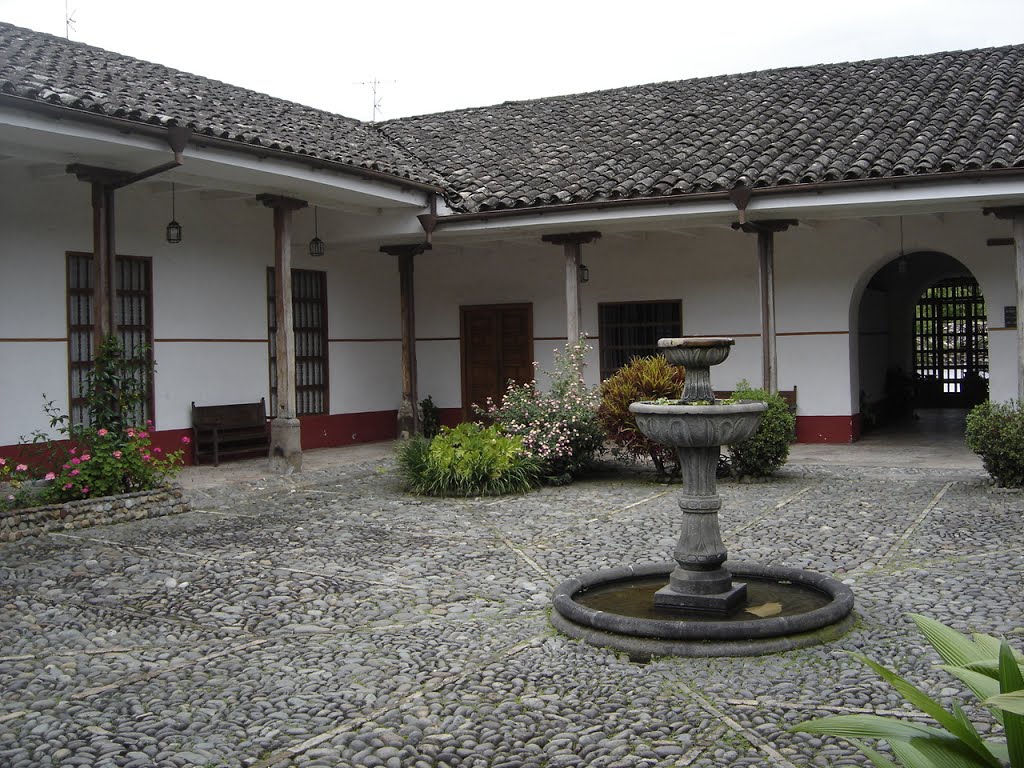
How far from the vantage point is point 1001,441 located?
9.33 metres

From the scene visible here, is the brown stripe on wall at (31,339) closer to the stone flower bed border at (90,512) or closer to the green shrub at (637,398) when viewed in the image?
the stone flower bed border at (90,512)

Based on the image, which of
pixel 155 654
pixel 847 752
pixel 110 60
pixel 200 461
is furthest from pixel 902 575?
pixel 110 60

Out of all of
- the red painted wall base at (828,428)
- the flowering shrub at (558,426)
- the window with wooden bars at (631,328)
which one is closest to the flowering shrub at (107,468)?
the flowering shrub at (558,426)

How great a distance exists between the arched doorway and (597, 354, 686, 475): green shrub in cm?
697

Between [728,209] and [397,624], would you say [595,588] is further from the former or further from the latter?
[728,209]

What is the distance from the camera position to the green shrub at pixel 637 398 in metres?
10.7

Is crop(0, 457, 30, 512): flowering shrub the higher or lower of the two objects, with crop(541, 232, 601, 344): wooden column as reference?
lower

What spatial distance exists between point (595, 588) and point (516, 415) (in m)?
5.37

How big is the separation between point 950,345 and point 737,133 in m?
7.78

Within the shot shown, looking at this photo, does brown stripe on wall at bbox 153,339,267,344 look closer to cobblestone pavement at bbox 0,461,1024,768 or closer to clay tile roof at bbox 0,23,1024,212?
clay tile roof at bbox 0,23,1024,212

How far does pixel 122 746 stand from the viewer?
13.0 ft

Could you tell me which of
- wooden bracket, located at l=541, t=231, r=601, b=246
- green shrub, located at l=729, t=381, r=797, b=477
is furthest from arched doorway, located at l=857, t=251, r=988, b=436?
green shrub, located at l=729, t=381, r=797, b=477

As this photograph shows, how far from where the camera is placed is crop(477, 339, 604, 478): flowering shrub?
10867 millimetres

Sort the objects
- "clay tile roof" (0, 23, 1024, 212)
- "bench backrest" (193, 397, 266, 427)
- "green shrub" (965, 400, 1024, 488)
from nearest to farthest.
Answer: "green shrub" (965, 400, 1024, 488) < "clay tile roof" (0, 23, 1024, 212) < "bench backrest" (193, 397, 266, 427)
